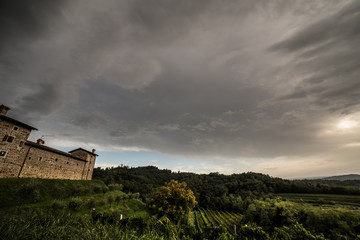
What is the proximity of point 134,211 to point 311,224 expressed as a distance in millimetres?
42291

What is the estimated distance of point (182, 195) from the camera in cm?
2802

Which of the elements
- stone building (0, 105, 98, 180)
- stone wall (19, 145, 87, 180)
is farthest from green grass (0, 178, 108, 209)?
stone wall (19, 145, 87, 180)

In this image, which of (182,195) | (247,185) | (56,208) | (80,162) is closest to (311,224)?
(182,195)

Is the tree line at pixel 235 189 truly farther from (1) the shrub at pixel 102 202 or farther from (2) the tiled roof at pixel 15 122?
(2) the tiled roof at pixel 15 122

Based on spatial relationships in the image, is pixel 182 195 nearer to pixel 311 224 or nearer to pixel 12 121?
pixel 311 224

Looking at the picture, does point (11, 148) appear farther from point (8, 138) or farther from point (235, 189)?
point (235, 189)

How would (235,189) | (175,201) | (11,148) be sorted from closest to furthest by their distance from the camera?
(11,148)
(175,201)
(235,189)

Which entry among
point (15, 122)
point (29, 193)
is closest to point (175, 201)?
point (29, 193)

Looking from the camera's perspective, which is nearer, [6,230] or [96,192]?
[6,230]

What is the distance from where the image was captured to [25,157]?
26.9 m

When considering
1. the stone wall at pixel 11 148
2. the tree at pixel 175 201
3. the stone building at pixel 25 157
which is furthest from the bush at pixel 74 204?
the tree at pixel 175 201

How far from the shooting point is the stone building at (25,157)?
75.8ft

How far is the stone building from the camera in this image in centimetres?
2311

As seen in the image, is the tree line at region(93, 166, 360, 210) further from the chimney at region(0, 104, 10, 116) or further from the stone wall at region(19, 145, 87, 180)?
the chimney at region(0, 104, 10, 116)
